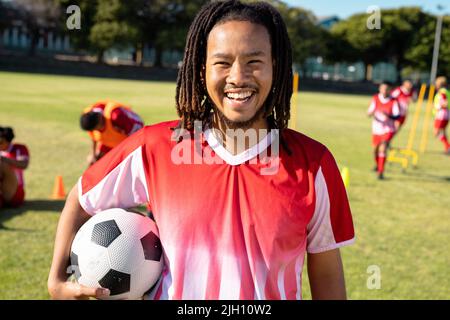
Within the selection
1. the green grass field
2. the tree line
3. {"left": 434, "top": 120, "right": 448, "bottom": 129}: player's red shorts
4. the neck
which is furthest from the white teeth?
the tree line

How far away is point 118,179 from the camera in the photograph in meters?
1.84

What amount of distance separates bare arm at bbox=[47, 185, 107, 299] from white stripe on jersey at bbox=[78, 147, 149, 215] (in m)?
0.04

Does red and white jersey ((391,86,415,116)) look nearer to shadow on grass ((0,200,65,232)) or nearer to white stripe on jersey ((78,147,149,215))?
shadow on grass ((0,200,65,232))

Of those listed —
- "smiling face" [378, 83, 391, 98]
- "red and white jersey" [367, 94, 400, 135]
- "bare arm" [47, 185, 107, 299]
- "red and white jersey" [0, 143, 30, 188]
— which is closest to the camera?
"bare arm" [47, 185, 107, 299]

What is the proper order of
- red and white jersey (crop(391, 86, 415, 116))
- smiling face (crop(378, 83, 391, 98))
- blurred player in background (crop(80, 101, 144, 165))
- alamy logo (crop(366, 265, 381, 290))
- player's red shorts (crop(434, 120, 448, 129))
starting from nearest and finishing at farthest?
alamy logo (crop(366, 265, 381, 290)), blurred player in background (crop(80, 101, 144, 165)), smiling face (crop(378, 83, 391, 98)), red and white jersey (crop(391, 86, 415, 116)), player's red shorts (crop(434, 120, 448, 129))

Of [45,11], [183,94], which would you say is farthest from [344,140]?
[45,11]

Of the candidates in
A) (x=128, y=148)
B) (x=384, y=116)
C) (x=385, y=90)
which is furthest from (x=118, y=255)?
(x=385, y=90)

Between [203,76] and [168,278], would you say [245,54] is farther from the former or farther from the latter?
[168,278]

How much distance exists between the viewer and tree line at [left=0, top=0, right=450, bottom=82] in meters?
50.0

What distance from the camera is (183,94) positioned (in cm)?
191

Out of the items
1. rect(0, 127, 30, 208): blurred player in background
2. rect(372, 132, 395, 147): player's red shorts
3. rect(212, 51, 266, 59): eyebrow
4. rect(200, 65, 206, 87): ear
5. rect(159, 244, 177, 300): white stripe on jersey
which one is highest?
rect(212, 51, 266, 59): eyebrow

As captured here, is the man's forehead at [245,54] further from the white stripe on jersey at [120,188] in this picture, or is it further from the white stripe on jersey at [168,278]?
the white stripe on jersey at [168,278]

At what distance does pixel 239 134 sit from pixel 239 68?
24 centimetres
